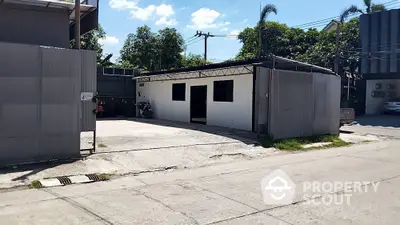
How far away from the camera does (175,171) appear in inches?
365

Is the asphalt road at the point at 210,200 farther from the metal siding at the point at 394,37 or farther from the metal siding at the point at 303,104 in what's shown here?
the metal siding at the point at 394,37

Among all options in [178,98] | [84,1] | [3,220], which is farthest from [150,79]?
[3,220]

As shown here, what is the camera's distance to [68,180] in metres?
7.77

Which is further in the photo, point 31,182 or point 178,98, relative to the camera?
point 178,98

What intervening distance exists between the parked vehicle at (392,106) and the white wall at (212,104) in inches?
777

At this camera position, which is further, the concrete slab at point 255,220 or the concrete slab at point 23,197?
the concrete slab at point 23,197

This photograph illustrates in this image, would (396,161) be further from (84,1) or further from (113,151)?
(84,1)

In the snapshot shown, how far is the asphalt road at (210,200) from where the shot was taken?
5332mm

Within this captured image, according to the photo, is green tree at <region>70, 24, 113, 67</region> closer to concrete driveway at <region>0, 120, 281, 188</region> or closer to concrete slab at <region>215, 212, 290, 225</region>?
concrete driveway at <region>0, 120, 281, 188</region>

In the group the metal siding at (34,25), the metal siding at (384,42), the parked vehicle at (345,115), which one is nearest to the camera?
the metal siding at (34,25)

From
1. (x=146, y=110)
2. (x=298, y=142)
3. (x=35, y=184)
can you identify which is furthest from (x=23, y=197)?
(x=146, y=110)

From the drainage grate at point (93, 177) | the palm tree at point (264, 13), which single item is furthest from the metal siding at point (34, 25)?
the palm tree at point (264, 13)

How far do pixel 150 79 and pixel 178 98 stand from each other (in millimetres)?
3772

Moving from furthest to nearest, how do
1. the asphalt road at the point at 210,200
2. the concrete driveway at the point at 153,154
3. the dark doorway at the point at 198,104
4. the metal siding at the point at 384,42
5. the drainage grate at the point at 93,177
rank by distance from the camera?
1. the metal siding at the point at 384,42
2. the dark doorway at the point at 198,104
3. the concrete driveway at the point at 153,154
4. the drainage grate at the point at 93,177
5. the asphalt road at the point at 210,200
